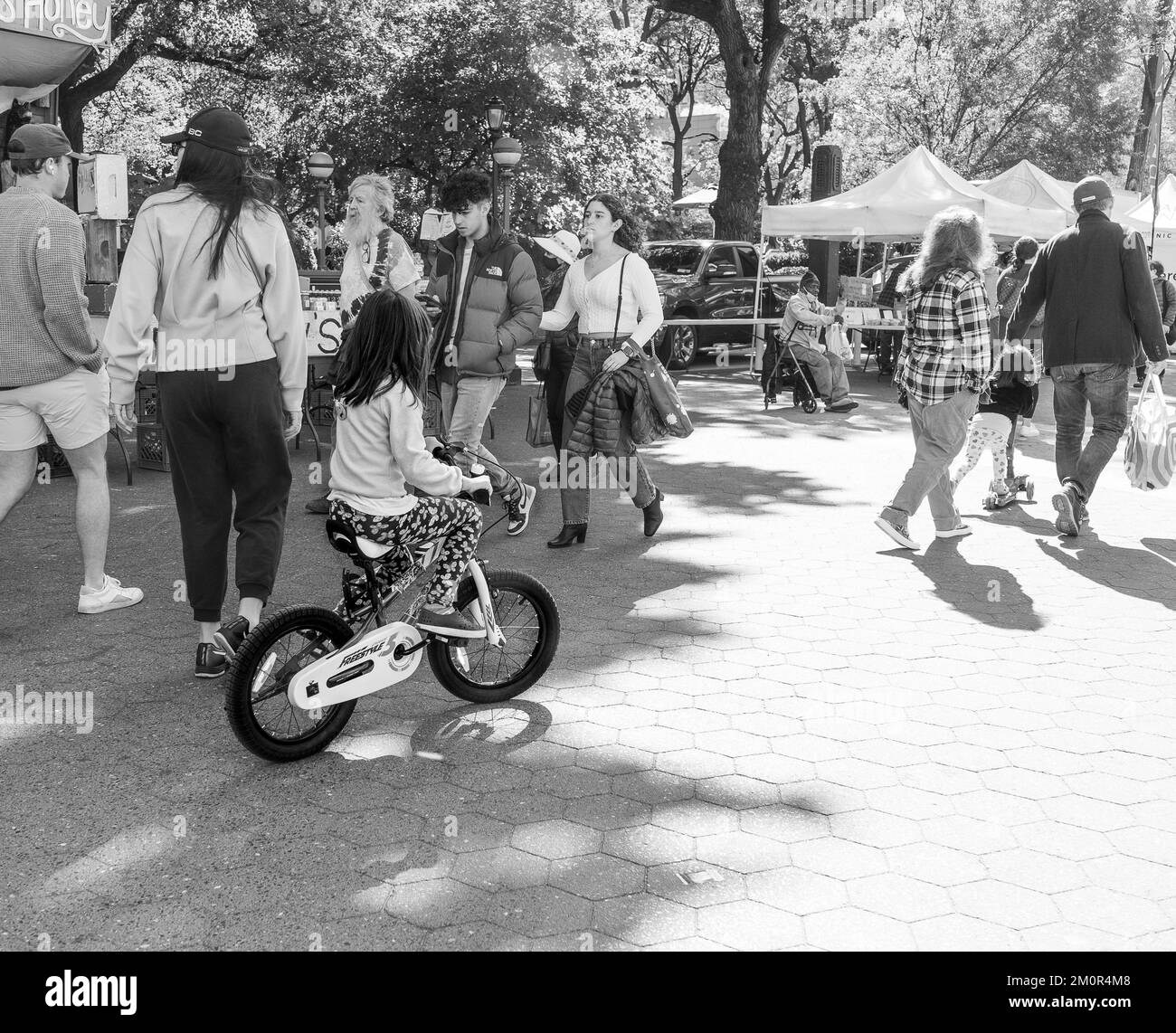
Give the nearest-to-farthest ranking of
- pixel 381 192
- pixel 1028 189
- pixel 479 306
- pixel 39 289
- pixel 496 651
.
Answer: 1. pixel 496 651
2. pixel 39 289
3. pixel 381 192
4. pixel 479 306
5. pixel 1028 189

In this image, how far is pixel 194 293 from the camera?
4379mm

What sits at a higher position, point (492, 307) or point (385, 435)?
point (492, 307)

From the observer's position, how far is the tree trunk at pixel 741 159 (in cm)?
2238

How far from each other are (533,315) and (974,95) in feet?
83.6

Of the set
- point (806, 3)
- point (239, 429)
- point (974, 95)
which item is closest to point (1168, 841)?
point (239, 429)

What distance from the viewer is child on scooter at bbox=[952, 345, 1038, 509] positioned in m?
8.12

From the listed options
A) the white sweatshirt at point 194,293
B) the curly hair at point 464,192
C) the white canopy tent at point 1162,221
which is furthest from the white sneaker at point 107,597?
the white canopy tent at point 1162,221

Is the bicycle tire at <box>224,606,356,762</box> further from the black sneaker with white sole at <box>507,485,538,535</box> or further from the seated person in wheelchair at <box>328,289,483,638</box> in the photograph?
the black sneaker with white sole at <box>507,485,538,535</box>

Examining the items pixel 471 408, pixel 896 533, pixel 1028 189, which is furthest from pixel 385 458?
pixel 1028 189

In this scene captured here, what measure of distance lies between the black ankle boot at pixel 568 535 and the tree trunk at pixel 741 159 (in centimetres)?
1616

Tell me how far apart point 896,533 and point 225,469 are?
3.91 metres

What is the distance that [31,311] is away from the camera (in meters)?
5.39

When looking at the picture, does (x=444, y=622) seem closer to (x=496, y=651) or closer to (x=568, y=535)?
(x=496, y=651)

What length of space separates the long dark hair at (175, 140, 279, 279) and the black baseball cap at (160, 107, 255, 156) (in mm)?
20
